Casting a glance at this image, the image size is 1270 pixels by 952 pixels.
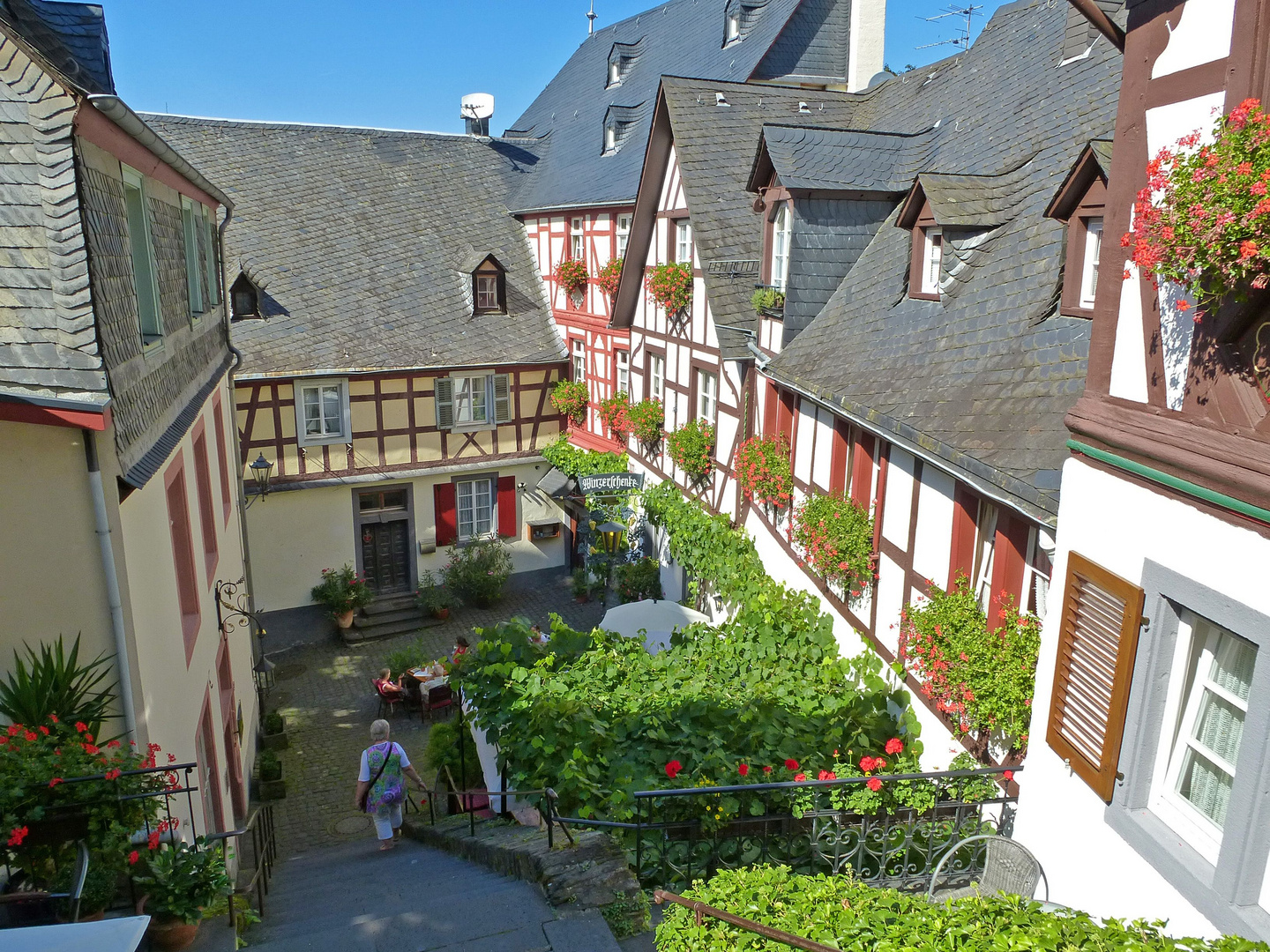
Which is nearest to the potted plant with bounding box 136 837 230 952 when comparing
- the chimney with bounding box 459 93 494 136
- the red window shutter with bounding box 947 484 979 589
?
the red window shutter with bounding box 947 484 979 589

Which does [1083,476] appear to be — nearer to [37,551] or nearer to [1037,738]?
[1037,738]

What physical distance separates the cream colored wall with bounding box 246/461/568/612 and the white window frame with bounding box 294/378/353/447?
0.93 m

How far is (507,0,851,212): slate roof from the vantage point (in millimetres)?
18875

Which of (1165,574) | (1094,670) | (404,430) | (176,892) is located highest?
(1165,574)

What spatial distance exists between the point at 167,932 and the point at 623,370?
1409cm

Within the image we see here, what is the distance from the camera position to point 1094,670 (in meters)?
4.54

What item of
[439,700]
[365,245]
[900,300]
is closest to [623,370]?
[365,245]

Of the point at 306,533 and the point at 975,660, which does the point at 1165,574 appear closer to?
the point at 975,660

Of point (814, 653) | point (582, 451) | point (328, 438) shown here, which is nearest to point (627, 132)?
point (582, 451)

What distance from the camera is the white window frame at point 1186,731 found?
154 inches

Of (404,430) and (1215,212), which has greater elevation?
(1215,212)

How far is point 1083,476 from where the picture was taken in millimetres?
4688

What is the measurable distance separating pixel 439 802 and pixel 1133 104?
963cm

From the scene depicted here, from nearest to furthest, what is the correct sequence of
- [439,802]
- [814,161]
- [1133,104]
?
[1133,104] < [439,802] < [814,161]
